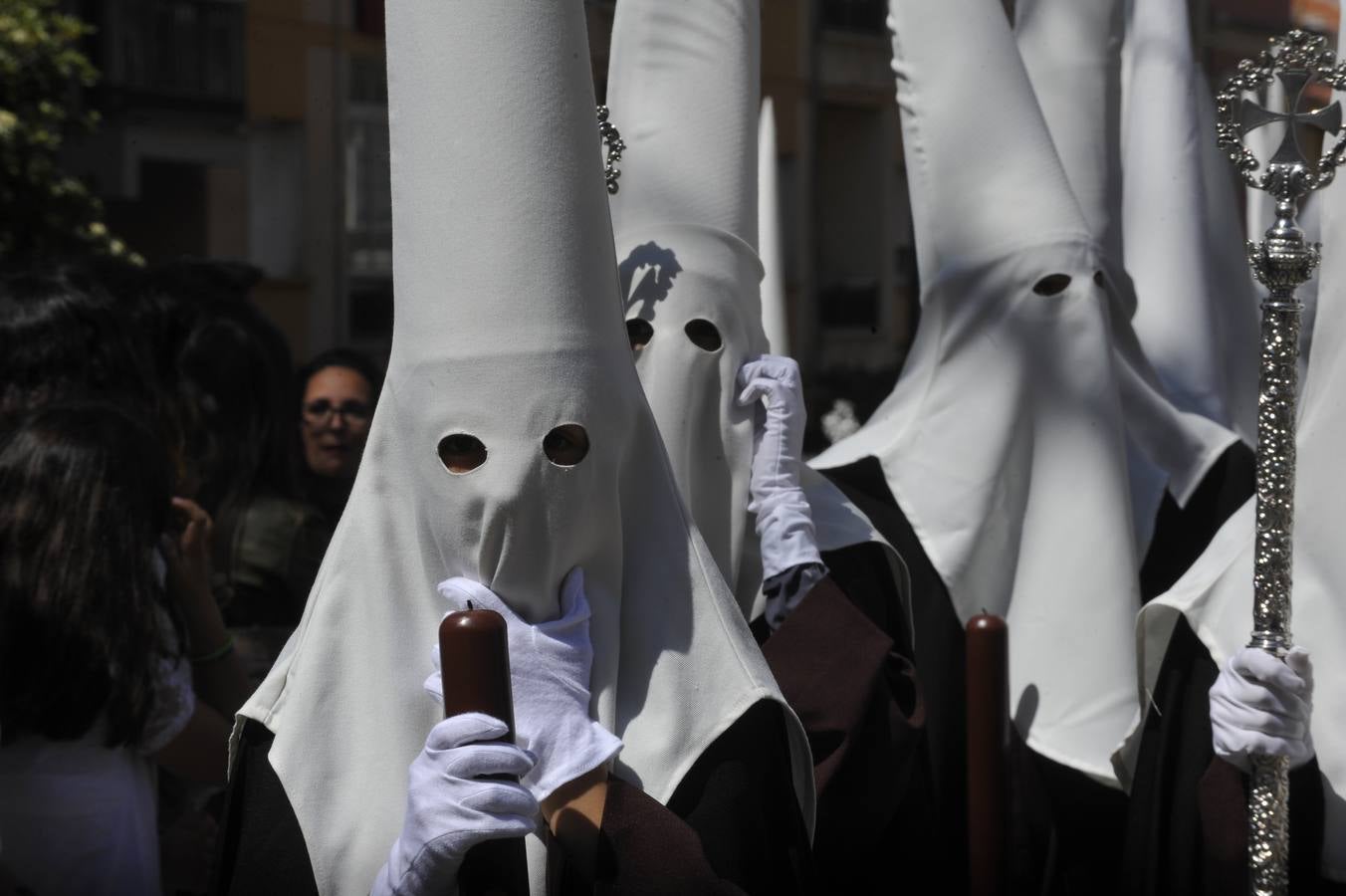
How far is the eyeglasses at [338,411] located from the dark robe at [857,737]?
1841mm

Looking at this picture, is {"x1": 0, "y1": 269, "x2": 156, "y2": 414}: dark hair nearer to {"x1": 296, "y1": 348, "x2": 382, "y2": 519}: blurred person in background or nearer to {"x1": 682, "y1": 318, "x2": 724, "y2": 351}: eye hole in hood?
{"x1": 296, "y1": 348, "x2": 382, "y2": 519}: blurred person in background

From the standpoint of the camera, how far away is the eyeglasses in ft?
16.4

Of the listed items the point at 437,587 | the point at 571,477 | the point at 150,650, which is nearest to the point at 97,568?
the point at 150,650

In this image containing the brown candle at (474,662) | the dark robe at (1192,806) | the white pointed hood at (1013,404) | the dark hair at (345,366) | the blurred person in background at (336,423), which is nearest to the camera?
the brown candle at (474,662)

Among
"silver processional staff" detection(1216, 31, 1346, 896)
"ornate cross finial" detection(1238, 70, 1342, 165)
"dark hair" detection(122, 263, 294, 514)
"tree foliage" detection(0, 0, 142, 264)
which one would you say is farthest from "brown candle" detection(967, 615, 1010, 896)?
"tree foliage" detection(0, 0, 142, 264)

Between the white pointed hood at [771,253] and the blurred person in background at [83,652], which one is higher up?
the white pointed hood at [771,253]

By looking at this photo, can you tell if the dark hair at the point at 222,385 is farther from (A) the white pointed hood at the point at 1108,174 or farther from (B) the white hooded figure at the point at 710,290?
(A) the white pointed hood at the point at 1108,174

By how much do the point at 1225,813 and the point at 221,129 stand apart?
10.6 meters

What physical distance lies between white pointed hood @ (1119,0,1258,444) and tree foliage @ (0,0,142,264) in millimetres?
4602

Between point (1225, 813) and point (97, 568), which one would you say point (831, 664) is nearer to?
point (1225, 813)

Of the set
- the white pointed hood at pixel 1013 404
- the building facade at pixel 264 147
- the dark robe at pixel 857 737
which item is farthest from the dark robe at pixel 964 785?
the building facade at pixel 264 147

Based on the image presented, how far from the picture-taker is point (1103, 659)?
3.98 m

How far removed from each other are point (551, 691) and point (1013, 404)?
6.43 ft

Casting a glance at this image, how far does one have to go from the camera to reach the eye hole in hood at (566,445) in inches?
102
